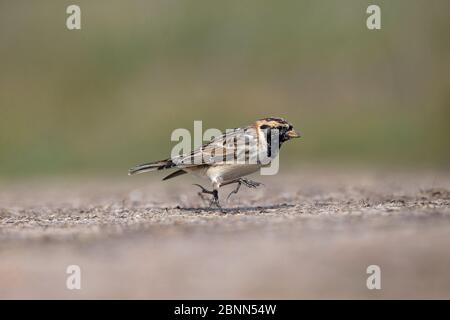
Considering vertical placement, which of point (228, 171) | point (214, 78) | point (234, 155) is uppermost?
point (214, 78)

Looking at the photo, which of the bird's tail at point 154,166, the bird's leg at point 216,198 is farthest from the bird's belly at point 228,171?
the bird's tail at point 154,166

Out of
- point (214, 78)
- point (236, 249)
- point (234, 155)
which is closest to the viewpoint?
point (236, 249)

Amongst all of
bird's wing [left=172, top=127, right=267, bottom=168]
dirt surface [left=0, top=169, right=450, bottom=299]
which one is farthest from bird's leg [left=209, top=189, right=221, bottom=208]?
bird's wing [left=172, top=127, right=267, bottom=168]

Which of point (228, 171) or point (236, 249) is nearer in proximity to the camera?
point (236, 249)

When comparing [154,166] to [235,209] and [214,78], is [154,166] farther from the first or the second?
[214,78]

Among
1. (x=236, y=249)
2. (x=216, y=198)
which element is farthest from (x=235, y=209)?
(x=236, y=249)

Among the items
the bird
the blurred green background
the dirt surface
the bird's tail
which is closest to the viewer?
the dirt surface

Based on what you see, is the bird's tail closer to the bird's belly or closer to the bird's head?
the bird's belly
